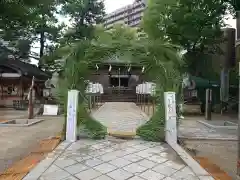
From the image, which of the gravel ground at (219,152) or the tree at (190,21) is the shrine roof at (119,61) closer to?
the gravel ground at (219,152)

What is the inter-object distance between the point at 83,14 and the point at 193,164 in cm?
1830

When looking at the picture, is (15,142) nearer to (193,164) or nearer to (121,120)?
(193,164)

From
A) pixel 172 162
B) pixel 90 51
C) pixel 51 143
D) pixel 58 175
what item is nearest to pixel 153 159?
pixel 172 162

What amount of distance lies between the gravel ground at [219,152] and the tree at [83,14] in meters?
14.1

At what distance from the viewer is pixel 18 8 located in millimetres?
4832

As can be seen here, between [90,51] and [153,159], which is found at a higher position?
[90,51]

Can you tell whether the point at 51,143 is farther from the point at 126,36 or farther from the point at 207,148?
the point at 207,148

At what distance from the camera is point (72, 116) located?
5.27m

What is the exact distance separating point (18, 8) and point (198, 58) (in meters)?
13.8

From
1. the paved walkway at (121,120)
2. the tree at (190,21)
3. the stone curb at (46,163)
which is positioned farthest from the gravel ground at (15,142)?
the tree at (190,21)

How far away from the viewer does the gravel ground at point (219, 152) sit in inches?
169

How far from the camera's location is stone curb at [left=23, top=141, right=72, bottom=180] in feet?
10.8

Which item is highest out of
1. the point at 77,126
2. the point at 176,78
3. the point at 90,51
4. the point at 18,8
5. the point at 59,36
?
the point at 59,36

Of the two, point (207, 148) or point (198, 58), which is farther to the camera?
point (198, 58)
